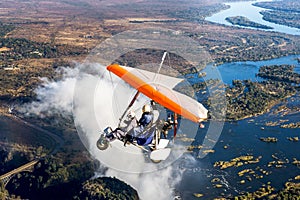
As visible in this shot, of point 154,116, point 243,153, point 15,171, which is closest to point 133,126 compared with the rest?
point 154,116

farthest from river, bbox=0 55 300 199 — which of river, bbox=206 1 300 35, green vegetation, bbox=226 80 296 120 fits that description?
river, bbox=206 1 300 35

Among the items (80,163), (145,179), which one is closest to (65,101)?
(80,163)

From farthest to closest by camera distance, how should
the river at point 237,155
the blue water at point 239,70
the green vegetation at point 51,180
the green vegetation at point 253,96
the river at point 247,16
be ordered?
1. the river at point 247,16
2. the blue water at point 239,70
3. the green vegetation at point 253,96
4. the green vegetation at point 51,180
5. the river at point 237,155

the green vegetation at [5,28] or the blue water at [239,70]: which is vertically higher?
the green vegetation at [5,28]

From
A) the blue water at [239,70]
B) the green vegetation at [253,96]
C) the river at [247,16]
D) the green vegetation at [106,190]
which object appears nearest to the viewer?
the green vegetation at [106,190]

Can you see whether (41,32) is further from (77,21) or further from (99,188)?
(99,188)

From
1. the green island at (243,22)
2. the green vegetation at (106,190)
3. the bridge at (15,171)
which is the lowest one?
the bridge at (15,171)

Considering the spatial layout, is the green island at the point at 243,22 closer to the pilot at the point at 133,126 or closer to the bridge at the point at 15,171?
the bridge at the point at 15,171

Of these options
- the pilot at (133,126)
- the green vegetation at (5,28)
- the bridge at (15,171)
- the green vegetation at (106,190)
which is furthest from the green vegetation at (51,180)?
the green vegetation at (5,28)

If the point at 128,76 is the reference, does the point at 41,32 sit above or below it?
below
